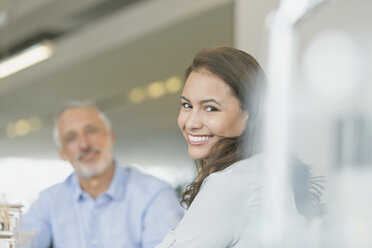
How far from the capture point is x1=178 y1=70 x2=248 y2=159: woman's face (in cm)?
158

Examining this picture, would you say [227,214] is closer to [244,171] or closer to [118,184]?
[244,171]

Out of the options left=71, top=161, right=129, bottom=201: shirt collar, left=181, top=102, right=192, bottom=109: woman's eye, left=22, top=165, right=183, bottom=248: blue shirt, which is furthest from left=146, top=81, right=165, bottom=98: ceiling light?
left=181, top=102, right=192, bottom=109: woman's eye

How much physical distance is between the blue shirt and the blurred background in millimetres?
116

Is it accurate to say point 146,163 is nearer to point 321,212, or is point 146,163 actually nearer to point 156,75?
point 156,75

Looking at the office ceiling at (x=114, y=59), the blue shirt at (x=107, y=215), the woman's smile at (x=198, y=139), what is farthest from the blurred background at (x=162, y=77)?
the woman's smile at (x=198, y=139)

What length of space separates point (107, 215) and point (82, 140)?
1.49ft

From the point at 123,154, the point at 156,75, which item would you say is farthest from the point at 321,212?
the point at 123,154

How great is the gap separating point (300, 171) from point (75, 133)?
1.73 meters

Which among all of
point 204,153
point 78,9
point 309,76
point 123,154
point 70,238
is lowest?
point 70,238

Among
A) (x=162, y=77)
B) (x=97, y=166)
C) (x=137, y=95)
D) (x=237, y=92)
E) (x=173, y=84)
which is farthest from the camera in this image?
(x=137, y=95)

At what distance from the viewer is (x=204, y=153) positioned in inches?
64.5

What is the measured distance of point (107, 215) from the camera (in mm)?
2703

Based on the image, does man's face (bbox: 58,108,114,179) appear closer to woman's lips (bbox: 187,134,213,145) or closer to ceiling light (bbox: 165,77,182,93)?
woman's lips (bbox: 187,134,213,145)

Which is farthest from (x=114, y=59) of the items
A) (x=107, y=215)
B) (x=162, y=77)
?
(x=107, y=215)
